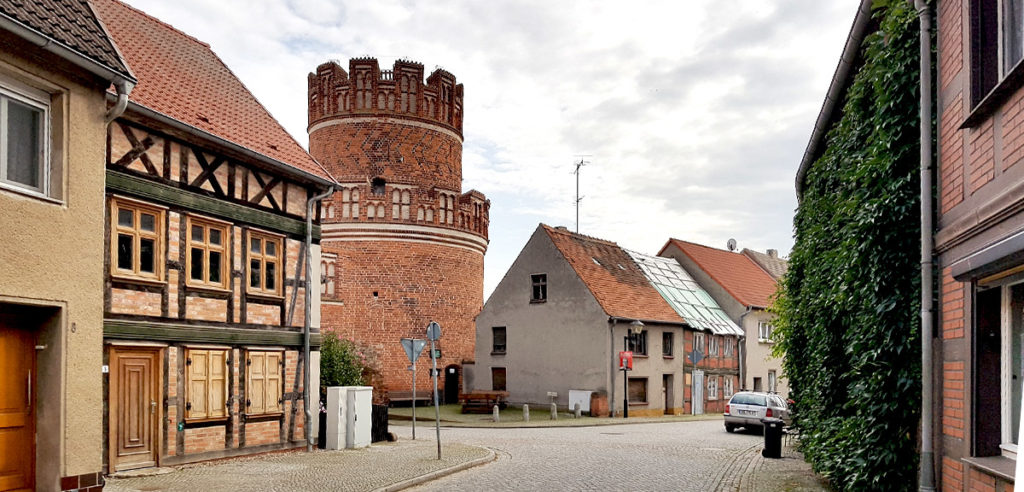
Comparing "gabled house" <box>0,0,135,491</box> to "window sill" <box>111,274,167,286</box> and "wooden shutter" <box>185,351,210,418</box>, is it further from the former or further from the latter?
"wooden shutter" <box>185,351,210,418</box>

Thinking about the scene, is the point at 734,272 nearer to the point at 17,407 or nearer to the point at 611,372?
the point at 611,372

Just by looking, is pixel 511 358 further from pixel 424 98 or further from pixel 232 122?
pixel 232 122

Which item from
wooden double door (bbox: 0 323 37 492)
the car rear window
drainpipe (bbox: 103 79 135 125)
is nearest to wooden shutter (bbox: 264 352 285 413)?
wooden double door (bbox: 0 323 37 492)

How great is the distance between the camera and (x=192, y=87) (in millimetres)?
Answer: 18266

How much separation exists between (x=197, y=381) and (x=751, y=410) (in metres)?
17.4

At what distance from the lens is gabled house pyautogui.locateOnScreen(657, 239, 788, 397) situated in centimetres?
4759

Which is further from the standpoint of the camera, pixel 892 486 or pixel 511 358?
pixel 511 358

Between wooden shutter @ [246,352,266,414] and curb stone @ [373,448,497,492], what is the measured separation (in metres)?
4.10

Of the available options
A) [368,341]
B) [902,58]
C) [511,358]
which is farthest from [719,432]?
[902,58]

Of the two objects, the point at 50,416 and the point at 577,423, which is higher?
the point at 50,416

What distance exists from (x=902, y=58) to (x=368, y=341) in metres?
32.4

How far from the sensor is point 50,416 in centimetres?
962

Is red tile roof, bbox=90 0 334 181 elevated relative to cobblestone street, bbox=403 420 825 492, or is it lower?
elevated

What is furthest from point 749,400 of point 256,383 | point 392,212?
point 392,212
